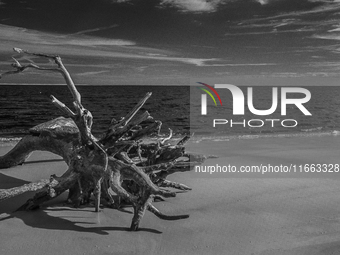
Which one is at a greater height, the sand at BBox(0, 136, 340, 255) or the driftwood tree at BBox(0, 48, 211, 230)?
the driftwood tree at BBox(0, 48, 211, 230)

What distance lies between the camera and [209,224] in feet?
14.3

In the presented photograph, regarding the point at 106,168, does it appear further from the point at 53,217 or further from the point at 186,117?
the point at 186,117

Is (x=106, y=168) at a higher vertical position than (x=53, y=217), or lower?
higher

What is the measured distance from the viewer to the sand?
3721 mm

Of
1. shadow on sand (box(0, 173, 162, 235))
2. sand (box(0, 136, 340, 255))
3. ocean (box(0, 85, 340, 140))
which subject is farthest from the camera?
ocean (box(0, 85, 340, 140))

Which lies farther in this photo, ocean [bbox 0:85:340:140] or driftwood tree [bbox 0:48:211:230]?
ocean [bbox 0:85:340:140]

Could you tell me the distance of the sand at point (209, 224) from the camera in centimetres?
372

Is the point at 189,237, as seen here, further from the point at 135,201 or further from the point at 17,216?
the point at 17,216

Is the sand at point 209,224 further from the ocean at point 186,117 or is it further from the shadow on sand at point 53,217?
the ocean at point 186,117

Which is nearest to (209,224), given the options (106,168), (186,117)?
(106,168)

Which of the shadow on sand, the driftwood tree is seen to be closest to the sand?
the shadow on sand

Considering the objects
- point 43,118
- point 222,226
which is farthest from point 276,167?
point 43,118

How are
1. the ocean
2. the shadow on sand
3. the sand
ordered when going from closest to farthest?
the sand → the shadow on sand → the ocean

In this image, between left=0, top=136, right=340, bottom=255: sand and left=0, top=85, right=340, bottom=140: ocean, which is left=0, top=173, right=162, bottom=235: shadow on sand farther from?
left=0, top=85, right=340, bottom=140: ocean
